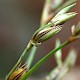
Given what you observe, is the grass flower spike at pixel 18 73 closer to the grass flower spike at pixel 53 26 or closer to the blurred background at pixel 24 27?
the grass flower spike at pixel 53 26

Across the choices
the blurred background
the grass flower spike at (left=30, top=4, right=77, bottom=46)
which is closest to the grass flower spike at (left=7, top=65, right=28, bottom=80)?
the grass flower spike at (left=30, top=4, right=77, bottom=46)

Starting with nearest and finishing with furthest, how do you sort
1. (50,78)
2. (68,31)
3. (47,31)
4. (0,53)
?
1. (47,31)
2. (50,78)
3. (0,53)
4. (68,31)

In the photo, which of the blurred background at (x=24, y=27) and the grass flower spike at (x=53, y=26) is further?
the blurred background at (x=24, y=27)

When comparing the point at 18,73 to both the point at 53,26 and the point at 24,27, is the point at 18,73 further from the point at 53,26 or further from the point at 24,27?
the point at 24,27

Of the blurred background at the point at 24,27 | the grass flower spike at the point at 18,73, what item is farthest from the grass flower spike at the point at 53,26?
the blurred background at the point at 24,27

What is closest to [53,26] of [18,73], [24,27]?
[18,73]

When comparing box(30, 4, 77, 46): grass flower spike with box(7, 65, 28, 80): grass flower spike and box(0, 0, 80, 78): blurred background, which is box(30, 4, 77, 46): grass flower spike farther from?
box(0, 0, 80, 78): blurred background

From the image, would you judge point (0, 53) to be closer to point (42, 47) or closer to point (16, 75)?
point (42, 47)

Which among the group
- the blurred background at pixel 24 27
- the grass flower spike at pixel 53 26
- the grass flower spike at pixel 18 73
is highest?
the grass flower spike at pixel 53 26

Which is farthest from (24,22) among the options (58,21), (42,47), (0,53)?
(58,21)
